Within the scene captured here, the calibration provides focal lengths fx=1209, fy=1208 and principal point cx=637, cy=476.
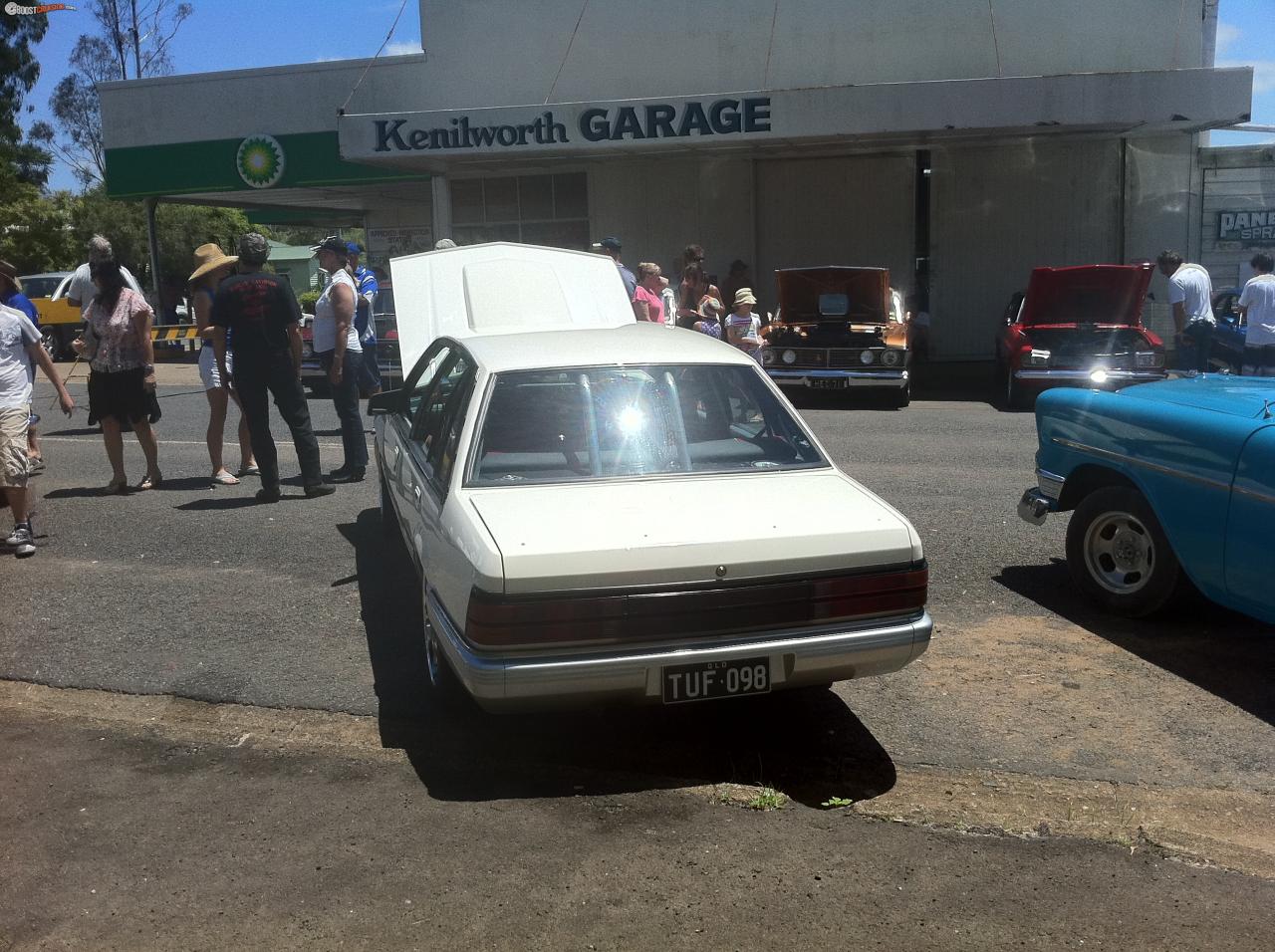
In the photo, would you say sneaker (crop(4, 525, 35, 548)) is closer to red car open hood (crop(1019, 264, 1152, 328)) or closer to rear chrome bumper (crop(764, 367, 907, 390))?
rear chrome bumper (crop(764, 367, 907, 390))

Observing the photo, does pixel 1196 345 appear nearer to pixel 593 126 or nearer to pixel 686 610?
pixel 593 126

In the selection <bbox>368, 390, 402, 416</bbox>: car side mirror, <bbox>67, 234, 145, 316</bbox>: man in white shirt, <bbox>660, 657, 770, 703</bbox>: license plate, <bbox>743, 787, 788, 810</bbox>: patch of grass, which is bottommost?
<bbox>743, 787, 788, 810</bbox>: patch of grass

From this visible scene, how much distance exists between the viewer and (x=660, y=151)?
65.0 feet

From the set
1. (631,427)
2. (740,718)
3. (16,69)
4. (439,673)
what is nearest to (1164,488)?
(740,718)

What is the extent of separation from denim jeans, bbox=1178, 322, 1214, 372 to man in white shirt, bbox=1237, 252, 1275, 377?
35.8 inches

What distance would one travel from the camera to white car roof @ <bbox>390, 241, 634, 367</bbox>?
8.82m

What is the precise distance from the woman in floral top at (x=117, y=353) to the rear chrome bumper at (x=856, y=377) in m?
7.70

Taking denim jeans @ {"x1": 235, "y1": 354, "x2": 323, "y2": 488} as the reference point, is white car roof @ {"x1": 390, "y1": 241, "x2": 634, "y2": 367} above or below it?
above

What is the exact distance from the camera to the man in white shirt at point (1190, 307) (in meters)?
14.3

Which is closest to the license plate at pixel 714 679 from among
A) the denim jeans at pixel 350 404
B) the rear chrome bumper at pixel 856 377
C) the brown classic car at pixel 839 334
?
the denim jeans at pixel 350 404

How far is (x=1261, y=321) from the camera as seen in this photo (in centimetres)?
1325

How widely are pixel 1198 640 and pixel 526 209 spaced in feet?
64.6

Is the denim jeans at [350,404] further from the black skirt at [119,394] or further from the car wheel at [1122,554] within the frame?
the car wheel at [1122,554]

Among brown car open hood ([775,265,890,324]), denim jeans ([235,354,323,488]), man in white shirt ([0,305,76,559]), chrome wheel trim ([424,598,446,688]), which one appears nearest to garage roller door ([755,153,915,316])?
brown car open hood ([775,265,890,324])
